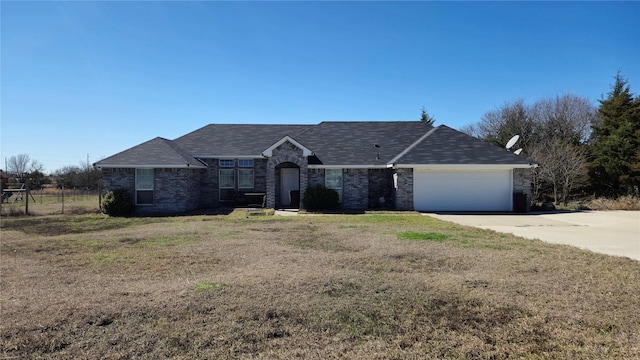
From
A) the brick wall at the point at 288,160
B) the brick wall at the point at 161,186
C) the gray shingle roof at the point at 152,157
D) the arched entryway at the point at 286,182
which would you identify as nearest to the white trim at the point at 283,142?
the brick wall at the point at 288,160

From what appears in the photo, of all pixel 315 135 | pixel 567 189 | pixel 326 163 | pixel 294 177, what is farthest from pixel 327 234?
pixel 567 189

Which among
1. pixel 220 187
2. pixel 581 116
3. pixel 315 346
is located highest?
pixel 581 116

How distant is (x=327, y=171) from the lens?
19797mm

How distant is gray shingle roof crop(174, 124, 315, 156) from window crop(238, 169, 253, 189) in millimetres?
980

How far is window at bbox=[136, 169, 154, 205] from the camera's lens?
1847cm

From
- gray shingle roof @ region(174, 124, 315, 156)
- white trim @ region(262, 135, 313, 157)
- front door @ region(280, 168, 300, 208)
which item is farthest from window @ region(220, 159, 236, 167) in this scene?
white trim @ region(262, 135, 313, 157)

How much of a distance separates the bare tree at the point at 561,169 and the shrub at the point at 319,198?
47.4 ft

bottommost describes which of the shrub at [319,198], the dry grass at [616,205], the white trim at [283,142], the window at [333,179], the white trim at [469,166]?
the dry grass at [616,205]

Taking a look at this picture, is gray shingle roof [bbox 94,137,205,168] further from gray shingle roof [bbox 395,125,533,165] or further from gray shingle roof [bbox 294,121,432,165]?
gray shingle roof [bbox 395,125,533,165]

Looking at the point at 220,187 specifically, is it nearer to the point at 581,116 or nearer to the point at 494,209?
the point at 494,209

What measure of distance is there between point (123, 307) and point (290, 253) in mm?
3853

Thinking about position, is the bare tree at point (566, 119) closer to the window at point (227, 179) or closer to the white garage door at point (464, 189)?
the white garage door at point (464, 189)

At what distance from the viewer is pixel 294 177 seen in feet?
69.8

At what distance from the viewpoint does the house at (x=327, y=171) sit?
1833 cm
